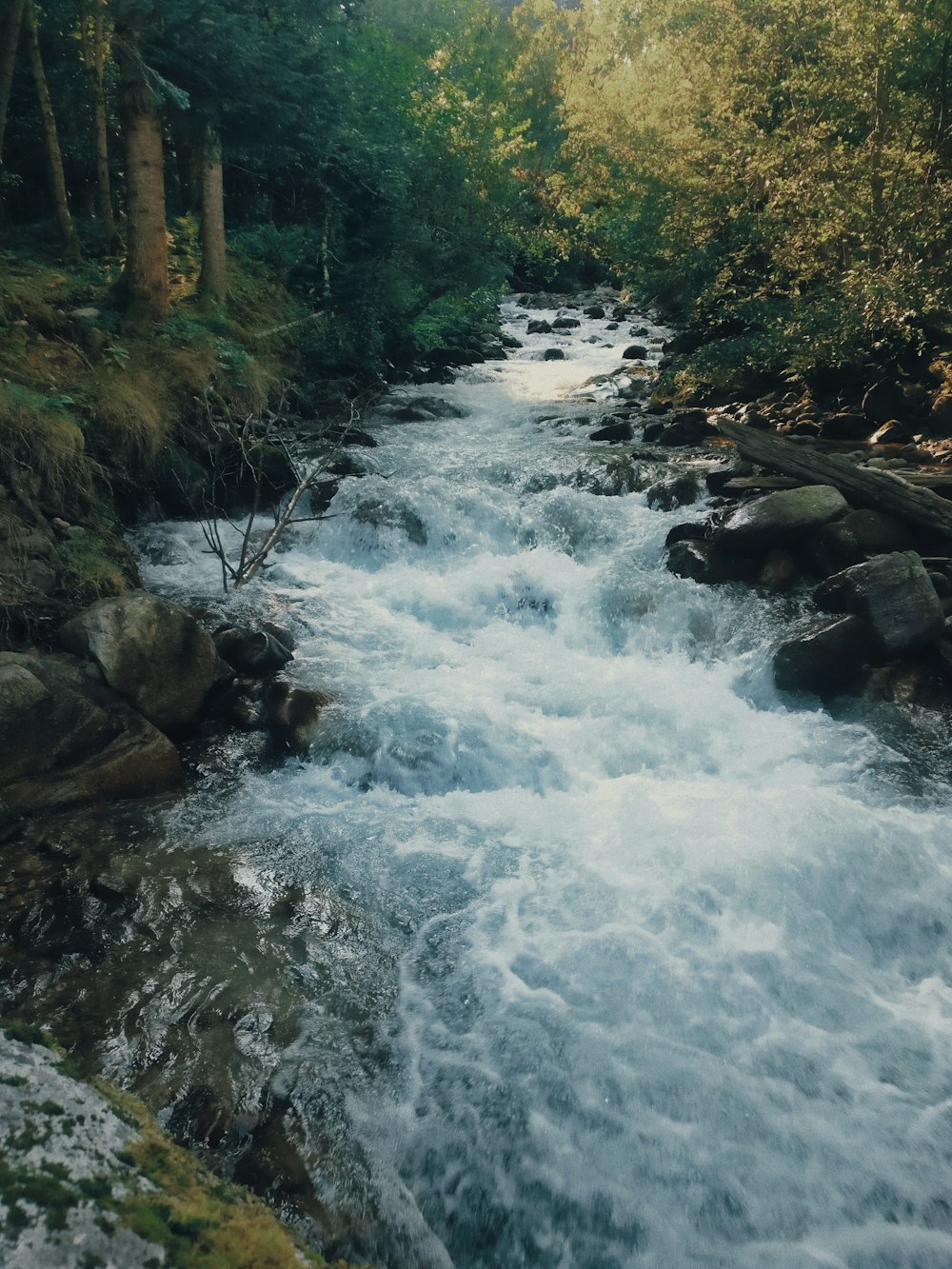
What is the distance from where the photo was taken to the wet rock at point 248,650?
7.48 meters

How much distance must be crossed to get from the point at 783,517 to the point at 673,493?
100 inches

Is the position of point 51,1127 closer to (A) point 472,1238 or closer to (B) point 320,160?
(A) point 472,1238

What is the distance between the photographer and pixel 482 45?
122 ft

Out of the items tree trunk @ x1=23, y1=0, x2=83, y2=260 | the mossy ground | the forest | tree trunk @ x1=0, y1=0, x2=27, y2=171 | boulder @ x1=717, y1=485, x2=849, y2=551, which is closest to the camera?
the mossy ground

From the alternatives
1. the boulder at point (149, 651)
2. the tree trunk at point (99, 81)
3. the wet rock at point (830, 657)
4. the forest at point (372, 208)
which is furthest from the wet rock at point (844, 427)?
the tree trunk at point (99, 81)

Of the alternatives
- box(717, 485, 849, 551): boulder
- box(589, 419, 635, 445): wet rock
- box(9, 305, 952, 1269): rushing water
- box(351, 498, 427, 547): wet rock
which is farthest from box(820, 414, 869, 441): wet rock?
box(351, 498, 427, 547): wet rock

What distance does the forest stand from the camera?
1011cm

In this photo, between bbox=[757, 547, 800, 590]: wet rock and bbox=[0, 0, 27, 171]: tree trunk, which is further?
bbox=[0, 0, 27, 171]: tree trunk

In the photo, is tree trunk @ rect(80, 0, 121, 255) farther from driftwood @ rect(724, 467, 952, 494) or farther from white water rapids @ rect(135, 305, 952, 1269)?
driftwood @ rect(724, 467, 952, 494)

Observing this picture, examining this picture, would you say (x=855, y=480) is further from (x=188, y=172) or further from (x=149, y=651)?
(x=188, y=172)

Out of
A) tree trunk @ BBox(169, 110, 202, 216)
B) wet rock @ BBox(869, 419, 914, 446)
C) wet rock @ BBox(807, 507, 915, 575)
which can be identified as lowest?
wet rock @ BBox(807, 507, 915, 575)

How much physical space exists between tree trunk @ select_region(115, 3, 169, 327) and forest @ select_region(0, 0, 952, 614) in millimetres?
35

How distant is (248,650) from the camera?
7500mm

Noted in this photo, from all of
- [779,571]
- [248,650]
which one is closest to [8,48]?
[248,650]
